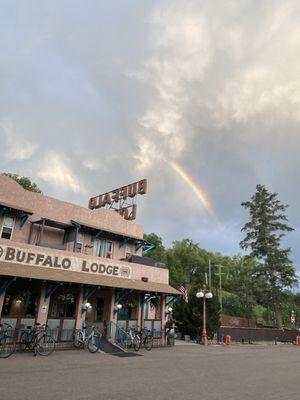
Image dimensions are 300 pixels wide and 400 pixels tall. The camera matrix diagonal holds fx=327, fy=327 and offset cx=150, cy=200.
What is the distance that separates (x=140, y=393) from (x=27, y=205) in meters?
15.0

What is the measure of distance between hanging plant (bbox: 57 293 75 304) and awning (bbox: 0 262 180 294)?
1458mm

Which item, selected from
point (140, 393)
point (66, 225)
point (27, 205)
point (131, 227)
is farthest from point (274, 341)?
point (140, 393)

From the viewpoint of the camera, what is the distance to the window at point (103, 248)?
23.9 m

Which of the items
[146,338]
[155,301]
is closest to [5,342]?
→ [146,338]

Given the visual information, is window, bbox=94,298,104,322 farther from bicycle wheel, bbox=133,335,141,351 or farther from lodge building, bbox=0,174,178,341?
bicycle wheel, bbox=133,335,141,351

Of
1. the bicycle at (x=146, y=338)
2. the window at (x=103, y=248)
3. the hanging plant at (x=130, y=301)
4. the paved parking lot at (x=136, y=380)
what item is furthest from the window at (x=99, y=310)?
the paved parking lot at (x=136, y=380)

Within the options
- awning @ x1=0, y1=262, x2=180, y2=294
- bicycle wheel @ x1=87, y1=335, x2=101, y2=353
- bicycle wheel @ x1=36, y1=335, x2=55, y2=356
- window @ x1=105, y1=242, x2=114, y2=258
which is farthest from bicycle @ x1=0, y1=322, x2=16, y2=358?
window @ x1=105, y1=242, x2=114, y2=258

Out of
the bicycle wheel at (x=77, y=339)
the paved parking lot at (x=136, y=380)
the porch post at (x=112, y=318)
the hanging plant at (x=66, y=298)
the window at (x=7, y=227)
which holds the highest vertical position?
the window at (x=7, y=227)

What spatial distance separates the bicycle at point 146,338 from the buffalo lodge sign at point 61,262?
368cm

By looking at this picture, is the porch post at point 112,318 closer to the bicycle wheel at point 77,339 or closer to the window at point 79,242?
the bicycle wheel at point 77,339

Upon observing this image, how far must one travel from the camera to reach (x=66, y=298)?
63.6ft

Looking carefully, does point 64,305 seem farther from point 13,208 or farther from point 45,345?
point 13,208

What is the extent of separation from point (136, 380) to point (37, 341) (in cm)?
675

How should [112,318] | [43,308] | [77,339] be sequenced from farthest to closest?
[112,318] → [77,339] → [43,308]
